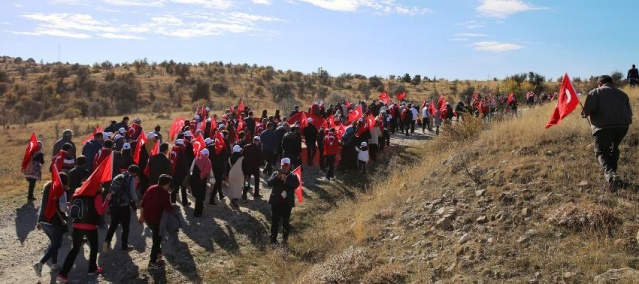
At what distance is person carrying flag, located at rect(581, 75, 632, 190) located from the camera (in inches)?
329

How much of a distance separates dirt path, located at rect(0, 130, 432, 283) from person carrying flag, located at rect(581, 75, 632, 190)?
6657 mm

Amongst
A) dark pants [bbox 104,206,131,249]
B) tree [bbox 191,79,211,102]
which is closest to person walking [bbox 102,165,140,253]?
dark pants [bbox 104,206,131,249]

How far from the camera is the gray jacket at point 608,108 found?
8320 mm

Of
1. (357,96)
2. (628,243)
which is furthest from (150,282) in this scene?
(357,96)

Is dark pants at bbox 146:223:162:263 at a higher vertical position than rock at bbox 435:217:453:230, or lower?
lower

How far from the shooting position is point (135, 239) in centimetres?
1059

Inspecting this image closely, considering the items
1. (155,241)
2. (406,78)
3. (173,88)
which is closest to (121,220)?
(155,241)

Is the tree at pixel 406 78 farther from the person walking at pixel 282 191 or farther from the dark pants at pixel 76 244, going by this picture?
the dark pants at pixel 76 244

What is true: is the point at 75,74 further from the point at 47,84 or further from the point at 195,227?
the point at 195,227

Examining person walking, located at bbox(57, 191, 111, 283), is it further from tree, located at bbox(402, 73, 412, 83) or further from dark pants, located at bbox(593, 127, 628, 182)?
tree, located at bbox(402, 73, 412, 83)

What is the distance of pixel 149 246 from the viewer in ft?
33.7

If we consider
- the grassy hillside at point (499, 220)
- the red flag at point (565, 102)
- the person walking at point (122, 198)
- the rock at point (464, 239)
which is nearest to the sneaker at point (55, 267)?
the person walking at point (122, 198)

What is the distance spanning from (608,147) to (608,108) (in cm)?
69

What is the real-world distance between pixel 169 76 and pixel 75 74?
10328 millimetres
